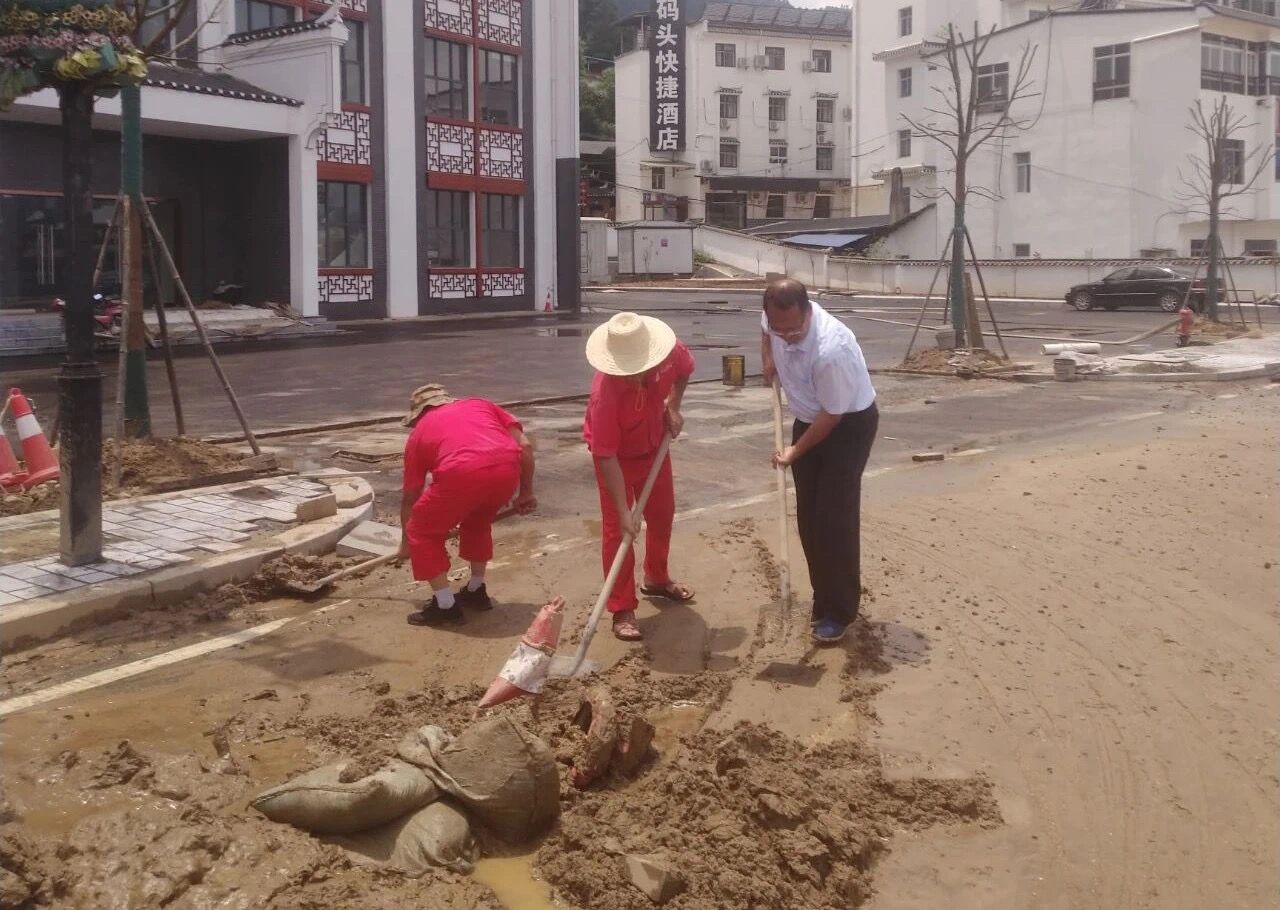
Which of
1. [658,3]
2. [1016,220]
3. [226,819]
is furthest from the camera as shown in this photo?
[658,3]

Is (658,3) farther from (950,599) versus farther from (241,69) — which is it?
(950,599)

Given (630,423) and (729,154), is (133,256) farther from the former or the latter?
(729,154)

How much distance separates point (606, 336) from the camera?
568 cm

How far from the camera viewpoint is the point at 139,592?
6172 millimetres

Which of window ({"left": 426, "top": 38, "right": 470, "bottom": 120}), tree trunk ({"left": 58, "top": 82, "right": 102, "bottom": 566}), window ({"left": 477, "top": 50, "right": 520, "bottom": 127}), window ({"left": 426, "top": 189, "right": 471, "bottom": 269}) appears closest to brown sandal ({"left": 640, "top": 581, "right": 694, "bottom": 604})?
tree trunk ({"left": 58, "top": 82, "right": 102, "bottom": 566})

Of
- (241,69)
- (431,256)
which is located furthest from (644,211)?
(241,69)

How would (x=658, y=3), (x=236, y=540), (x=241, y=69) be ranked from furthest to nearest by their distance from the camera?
(x=658, y=3), (x=241, y=69), (x=236, y=540)

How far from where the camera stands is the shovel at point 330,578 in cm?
646

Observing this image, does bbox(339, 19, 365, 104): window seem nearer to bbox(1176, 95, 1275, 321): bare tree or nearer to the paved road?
the paved road

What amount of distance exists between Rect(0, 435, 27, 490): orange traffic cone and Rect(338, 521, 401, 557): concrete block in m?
2.57

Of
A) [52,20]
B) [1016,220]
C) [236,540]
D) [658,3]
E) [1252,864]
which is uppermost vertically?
[658,3]

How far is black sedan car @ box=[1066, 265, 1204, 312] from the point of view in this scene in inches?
1348

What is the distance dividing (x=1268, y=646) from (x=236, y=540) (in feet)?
17.3

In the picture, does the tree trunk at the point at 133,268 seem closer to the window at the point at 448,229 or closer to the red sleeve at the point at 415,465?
the red sleeve at the point at 415,465
